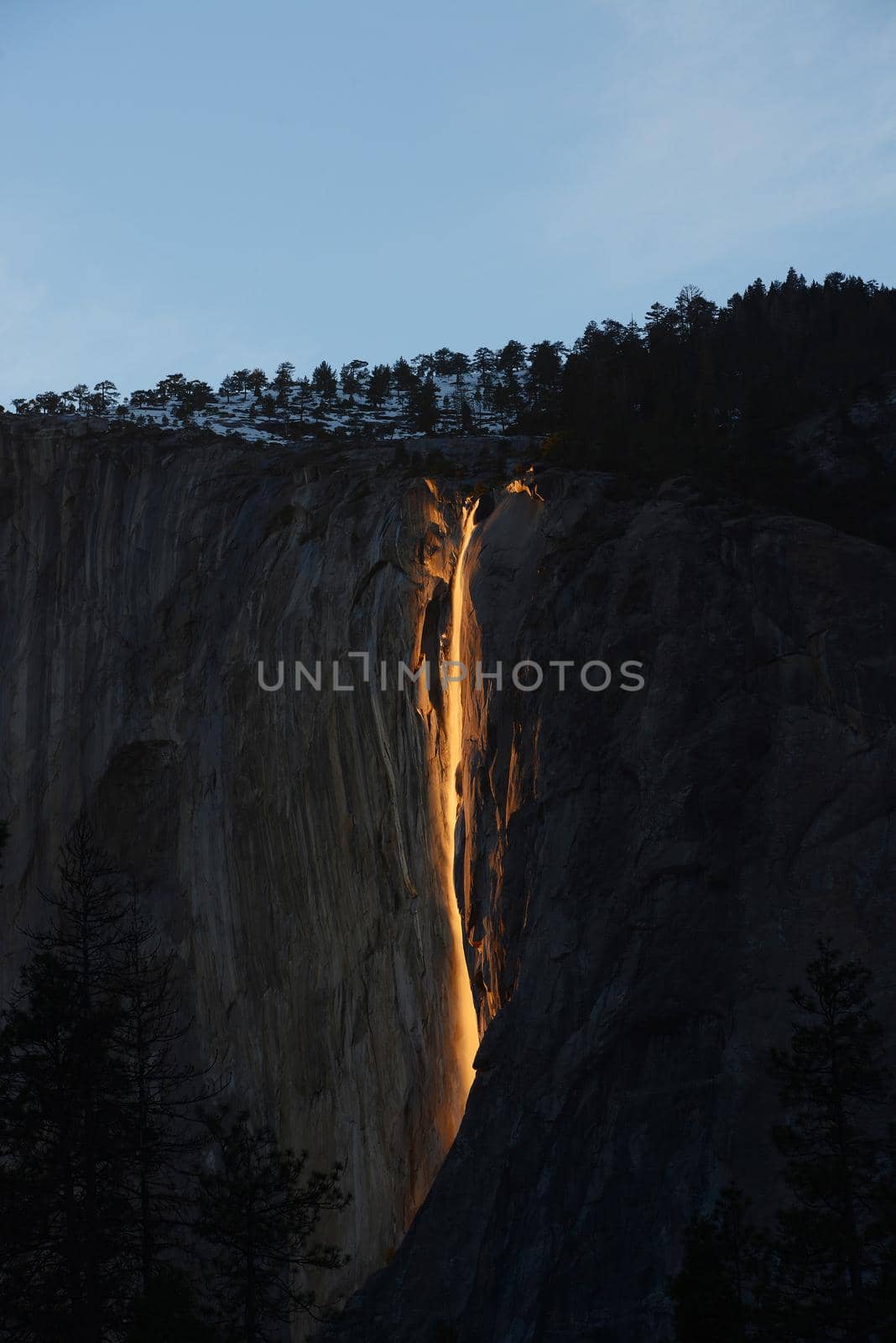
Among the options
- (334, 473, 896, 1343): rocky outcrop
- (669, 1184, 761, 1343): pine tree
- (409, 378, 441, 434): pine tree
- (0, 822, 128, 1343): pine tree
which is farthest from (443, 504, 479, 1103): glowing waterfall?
(409, 378, 441, 434): pine tree

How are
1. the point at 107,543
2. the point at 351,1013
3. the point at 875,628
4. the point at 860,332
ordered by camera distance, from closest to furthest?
the point at 875,628 → the point at 351,1013 → the point at 107,543 → the point at 860,332

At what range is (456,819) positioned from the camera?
3531 centimetres

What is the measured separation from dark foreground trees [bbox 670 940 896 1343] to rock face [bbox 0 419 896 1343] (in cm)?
301

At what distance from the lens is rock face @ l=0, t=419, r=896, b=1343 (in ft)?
85.1

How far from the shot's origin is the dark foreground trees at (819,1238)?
19188 mm

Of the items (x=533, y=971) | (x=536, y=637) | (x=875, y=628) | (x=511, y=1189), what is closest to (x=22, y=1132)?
(x=511, y=1189)

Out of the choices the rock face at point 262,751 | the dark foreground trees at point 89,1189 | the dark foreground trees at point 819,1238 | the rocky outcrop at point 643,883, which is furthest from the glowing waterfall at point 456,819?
the dark foreground trees at point 819,1238

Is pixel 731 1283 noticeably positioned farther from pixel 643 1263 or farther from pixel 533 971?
pixel 533 971

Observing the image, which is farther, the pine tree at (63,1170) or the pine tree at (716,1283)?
the pine tree at (63,1170)

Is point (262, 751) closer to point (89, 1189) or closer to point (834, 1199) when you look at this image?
point (89, 1189)

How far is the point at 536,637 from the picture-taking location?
33.5 meters

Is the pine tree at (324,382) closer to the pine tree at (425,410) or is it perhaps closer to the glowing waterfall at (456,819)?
the pine tree at (425,410)

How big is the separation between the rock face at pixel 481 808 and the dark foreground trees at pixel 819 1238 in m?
3.01

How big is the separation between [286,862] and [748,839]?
665 inches
